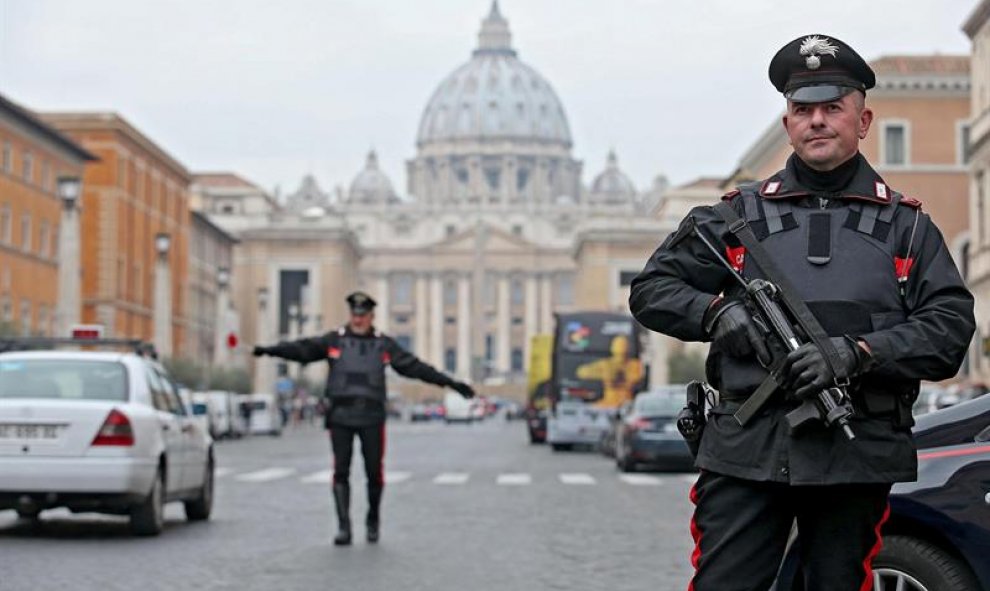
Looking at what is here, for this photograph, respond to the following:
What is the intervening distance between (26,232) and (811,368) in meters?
69.9

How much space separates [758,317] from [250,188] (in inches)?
6406

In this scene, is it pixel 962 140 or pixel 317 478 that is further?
pixel 962 140

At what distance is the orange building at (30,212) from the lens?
69.5 meters

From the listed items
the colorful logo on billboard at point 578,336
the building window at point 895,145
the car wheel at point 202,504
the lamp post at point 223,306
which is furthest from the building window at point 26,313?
the car wheel at point 202,504

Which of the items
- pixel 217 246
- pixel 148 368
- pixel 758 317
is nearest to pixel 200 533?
pixel 148 368

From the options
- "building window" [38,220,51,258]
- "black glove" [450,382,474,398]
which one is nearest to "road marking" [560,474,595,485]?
"black glove" [450,382,474,398]

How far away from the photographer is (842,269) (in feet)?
18.0

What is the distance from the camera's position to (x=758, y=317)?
5359 mm

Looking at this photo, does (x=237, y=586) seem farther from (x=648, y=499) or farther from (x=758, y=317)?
(x=648, y=499)

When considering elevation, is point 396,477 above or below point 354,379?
below

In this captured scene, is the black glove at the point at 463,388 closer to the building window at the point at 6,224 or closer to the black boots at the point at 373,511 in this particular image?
the black boots at the point at 373,511

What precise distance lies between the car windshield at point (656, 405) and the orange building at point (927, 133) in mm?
50484

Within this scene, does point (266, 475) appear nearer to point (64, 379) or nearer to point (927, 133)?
point (64, 379)

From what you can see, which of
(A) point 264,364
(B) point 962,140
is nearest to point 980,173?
(B) point 962,140
